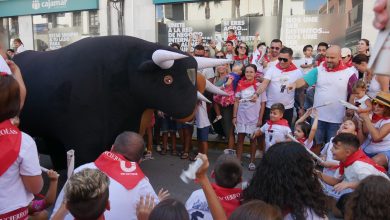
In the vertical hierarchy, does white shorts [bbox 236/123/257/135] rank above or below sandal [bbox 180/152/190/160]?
above

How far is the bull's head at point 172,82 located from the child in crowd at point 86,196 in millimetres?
2096

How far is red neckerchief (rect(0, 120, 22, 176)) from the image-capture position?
208 centimetres

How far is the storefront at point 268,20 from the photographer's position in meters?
10.1

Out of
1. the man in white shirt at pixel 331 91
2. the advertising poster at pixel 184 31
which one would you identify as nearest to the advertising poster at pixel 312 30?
the advertising poster at pixel 184 31

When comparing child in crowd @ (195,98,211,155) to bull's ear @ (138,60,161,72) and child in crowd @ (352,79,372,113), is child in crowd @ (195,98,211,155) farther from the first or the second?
child in crowd @ (352,79,372,113)

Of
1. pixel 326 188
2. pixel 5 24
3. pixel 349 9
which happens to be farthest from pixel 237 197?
pixel 5 24

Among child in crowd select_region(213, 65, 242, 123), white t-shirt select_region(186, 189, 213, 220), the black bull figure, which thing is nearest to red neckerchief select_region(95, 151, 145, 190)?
white t-shirt select_region(186, 189, 213, 220)

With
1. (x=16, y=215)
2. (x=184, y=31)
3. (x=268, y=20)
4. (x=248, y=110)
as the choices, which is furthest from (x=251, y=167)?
(x=184, y=31)

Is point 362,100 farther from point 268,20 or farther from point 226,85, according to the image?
point 268,20

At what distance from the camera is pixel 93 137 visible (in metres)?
3.86

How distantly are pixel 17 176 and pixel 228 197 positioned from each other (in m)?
1.21

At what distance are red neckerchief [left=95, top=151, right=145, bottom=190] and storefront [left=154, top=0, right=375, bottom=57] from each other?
8218 mm

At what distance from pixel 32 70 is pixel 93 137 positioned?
39.0 inches

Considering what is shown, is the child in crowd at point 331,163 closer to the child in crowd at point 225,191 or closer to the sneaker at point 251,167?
the sneaker at point 251,167
